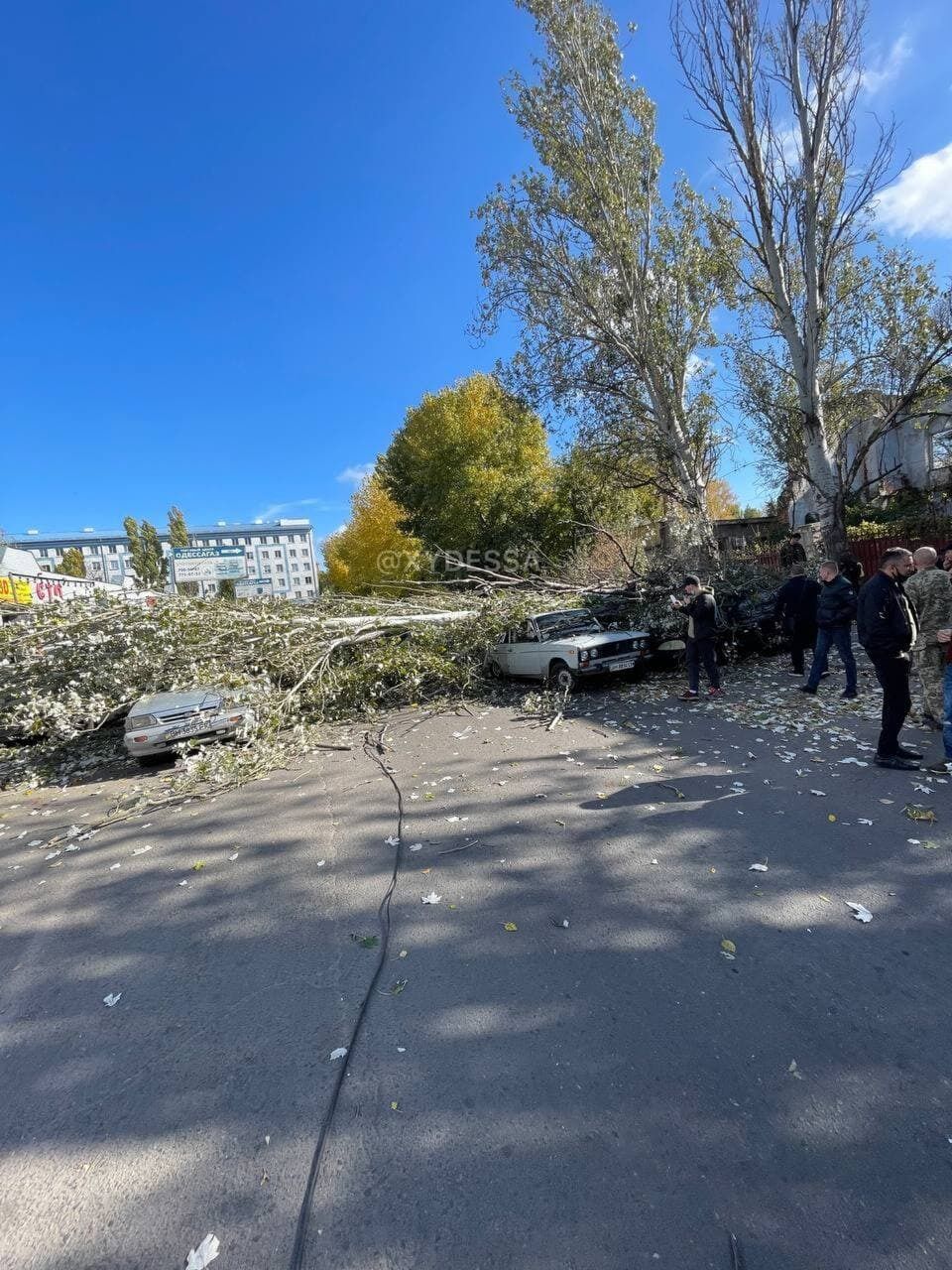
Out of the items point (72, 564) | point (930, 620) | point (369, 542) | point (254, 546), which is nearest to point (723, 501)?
point (369, 542)

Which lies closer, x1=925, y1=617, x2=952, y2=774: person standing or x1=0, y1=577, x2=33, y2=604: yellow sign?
x1=925, y1=617, x2=952, y2=774: person standing

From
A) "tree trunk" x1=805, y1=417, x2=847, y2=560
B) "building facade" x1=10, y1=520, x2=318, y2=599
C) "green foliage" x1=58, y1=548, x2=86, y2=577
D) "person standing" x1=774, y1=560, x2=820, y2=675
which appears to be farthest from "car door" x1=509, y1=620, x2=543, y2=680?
"building facade" x1=10, y1=520, x2=318, y2=599

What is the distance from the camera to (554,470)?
22.0 metres

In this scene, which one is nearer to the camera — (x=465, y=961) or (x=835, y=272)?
(x=465, y=961)

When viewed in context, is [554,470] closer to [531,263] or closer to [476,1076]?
[531,263]

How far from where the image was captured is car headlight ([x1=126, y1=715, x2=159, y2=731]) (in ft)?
24.1

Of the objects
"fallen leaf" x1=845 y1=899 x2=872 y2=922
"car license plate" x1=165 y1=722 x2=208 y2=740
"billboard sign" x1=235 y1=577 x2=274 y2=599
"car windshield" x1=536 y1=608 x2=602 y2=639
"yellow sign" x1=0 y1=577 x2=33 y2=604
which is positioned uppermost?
"yellow sign" x1=0 y1=577 x2=33 y2=604

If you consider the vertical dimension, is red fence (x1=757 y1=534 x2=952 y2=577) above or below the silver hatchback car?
above

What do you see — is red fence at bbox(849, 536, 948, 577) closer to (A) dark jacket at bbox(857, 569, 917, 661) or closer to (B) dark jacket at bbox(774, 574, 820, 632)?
(B) dark jacket at bbox(774, 574, 820, 632)

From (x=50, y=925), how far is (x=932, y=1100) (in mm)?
4631

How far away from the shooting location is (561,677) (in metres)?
9.18

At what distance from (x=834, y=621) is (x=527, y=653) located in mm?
4677

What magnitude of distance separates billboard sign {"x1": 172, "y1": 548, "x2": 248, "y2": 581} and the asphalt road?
24006 mm

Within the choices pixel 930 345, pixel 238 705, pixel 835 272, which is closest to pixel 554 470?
pixel 835 272
